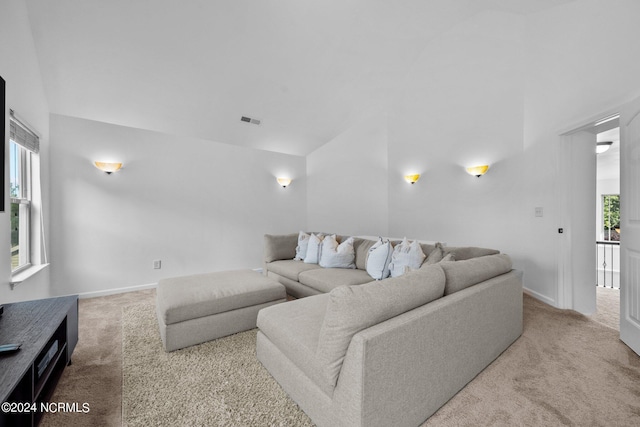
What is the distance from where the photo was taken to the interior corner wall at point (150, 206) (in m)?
→ 3.37

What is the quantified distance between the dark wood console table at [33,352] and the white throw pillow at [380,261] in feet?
7.92

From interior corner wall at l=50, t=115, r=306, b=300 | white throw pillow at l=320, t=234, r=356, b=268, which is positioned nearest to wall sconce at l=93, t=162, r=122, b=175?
interior corner wall at l=50, t=115, r=306, b=300

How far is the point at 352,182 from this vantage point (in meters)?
4.95

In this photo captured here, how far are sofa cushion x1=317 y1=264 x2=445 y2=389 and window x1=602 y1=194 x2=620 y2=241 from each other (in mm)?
8536

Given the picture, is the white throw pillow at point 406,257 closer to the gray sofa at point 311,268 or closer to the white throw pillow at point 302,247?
the gray sofa at point 311,268

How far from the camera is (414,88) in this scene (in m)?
4.29

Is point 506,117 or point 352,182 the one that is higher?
point 506,117

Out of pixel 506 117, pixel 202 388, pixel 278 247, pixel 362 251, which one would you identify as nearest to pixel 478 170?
pixel 506 117

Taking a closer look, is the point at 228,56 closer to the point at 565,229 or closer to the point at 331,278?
the point at 331,278

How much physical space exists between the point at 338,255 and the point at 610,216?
25.8 feet

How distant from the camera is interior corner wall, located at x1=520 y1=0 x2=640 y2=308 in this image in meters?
2.35

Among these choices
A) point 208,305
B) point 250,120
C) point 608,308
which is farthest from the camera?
point 250,120

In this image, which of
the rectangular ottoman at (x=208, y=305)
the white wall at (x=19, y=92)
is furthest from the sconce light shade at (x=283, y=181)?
the white wall at (x=19, y=92)

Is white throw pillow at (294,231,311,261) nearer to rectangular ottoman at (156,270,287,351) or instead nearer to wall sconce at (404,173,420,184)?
rectangular ottoman at (156,270,287,351)
